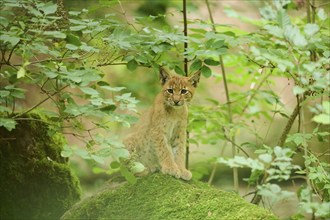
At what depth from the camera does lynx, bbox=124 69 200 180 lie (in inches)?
186

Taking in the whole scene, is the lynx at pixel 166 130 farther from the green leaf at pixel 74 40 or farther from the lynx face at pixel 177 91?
the green leaf at pixel 74 40

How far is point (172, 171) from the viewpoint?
4.52 meters

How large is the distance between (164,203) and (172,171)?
71 cm

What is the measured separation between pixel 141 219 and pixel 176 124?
121cm

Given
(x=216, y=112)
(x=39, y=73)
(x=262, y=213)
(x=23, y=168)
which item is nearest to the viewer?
(x=262, y=213)

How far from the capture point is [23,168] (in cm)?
463

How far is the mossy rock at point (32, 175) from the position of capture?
15.0ft

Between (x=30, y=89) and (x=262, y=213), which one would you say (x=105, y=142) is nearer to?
(x=262, y=213)

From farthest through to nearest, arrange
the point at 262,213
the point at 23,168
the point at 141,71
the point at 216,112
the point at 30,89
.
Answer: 1. the point at 141,71
2. the point at 30,89
3. the point at 216,112
4. the point at 23,168
5. the point at 262,213

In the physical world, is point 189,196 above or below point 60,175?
above

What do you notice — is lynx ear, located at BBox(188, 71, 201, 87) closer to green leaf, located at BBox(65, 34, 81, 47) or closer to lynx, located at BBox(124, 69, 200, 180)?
lynx, located at BBox(124, 69, 200, 180)

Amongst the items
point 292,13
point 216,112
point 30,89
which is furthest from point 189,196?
point 292,13

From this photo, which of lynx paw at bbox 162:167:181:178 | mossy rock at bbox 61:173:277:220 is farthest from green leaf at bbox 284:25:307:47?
lynx paw at bbox 162:167:181:178

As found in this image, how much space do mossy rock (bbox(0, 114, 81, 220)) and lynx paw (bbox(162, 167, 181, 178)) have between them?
948 mm
